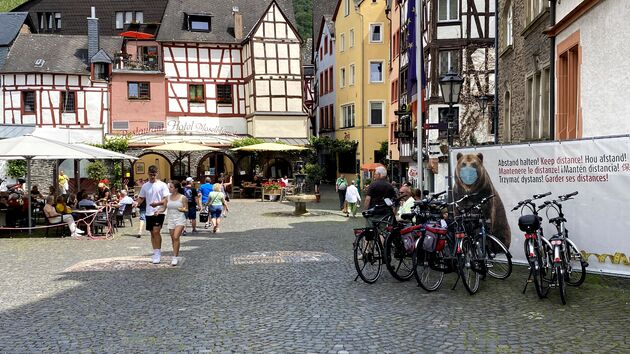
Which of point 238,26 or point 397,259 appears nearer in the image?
point 397,259

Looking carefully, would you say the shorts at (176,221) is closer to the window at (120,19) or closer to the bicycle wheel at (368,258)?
the bicycle wheel at (368,258)

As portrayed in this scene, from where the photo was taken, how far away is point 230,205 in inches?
1300

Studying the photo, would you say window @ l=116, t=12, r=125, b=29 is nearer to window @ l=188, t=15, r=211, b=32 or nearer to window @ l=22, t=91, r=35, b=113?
window @ l=188, t=15, r=211, b=32

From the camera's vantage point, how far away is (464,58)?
1335 inches

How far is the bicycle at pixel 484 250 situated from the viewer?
32.3ft

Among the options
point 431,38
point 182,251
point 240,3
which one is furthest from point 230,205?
point 240,3

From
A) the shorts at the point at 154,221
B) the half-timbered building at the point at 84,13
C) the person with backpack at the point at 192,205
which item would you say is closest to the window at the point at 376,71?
the half-timbered building at the point at 84,13

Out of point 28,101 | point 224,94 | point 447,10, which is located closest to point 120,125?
point 28,101

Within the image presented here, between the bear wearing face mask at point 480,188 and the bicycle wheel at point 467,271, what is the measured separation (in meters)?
1.47

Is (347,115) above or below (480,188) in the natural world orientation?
above

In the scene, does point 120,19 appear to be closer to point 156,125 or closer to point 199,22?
point 199,22

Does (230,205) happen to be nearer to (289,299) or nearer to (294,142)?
(294,142)

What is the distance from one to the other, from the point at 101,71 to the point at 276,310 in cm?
3954

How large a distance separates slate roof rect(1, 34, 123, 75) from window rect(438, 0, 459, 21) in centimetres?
2257
